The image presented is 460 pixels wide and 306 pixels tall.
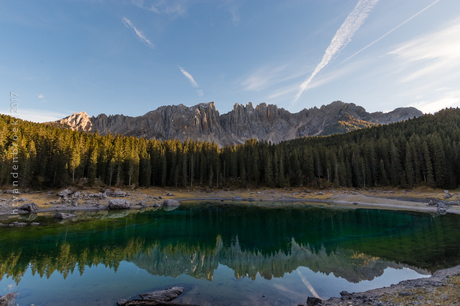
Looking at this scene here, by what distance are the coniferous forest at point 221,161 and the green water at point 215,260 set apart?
35.7 metres

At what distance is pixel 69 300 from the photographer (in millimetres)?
10805

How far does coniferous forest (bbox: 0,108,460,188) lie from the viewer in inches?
2124

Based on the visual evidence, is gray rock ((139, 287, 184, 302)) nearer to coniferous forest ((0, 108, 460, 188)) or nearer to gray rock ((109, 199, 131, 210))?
gray rock ((109, 199, 131, 210))

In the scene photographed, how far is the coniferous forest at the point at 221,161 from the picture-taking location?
177 ft

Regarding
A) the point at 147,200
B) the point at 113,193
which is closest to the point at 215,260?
the point at 147,200

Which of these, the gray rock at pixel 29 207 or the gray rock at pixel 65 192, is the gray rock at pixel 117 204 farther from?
the gray rock at pixel 29 207

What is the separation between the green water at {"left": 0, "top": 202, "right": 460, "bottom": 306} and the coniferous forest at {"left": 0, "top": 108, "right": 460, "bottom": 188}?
35.7m

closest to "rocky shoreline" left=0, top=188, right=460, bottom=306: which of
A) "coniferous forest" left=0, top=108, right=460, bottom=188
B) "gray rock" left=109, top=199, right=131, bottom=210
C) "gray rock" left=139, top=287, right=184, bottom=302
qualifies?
"gray rock" left=109, top=199, right=131, bottom=210

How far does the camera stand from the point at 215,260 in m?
17.5

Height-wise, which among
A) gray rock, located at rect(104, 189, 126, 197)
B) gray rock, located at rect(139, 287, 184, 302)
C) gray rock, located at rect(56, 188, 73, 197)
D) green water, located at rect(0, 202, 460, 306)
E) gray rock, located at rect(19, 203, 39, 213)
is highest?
gray rock, located at rect(56, 188, 73, 197)

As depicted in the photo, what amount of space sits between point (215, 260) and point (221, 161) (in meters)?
76.6

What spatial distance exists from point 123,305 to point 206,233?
1690 centimetres

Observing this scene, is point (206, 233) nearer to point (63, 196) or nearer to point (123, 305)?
point (123, 305)

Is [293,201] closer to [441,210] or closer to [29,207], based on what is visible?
[441,210]
